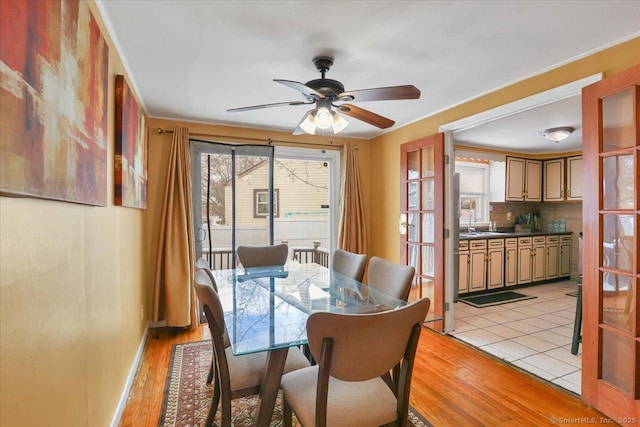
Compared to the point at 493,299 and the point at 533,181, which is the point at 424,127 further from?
the point at 533,181

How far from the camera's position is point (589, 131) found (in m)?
2.14

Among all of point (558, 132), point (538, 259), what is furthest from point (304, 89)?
point (538, 259)

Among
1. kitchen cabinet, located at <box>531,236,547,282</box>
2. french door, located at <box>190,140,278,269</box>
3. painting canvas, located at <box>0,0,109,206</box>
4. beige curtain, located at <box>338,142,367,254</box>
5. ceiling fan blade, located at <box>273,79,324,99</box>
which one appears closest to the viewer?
painting canvas, located at <box>0,0,109,206</box>

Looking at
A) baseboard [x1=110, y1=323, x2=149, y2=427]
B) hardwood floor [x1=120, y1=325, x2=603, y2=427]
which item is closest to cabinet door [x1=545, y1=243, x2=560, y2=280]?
hardwood floor [x1=120, y1=325, x2=603, y2=427]

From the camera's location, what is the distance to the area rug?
199cm

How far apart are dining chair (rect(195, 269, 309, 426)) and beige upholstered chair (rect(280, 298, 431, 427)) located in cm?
25

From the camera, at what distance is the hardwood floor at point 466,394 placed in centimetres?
203

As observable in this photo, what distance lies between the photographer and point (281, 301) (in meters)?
2.13

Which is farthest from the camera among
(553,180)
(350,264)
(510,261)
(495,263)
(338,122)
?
(553,180)

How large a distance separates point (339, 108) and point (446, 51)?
0.81m

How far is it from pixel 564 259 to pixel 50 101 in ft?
23.4

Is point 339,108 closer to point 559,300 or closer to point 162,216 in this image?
point 162,216

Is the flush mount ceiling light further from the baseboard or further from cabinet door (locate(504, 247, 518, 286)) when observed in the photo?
the baseboard

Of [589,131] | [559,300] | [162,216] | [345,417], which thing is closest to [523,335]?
[559,300]
